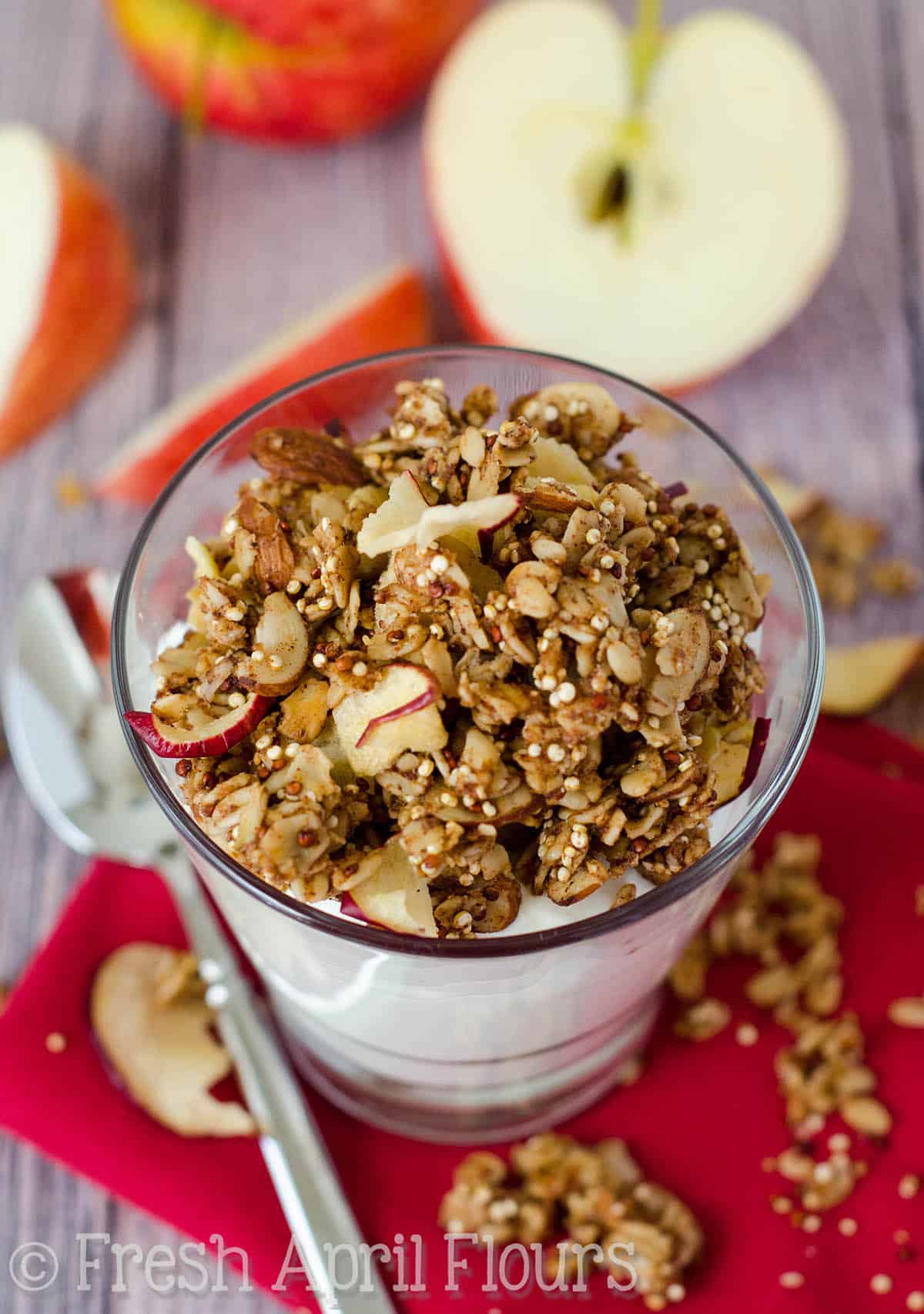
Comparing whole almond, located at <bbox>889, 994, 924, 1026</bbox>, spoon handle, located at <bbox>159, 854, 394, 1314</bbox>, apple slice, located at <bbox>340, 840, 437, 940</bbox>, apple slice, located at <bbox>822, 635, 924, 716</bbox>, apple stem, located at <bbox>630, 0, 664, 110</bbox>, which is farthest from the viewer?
apple stem, located at <bbox>630, 0, 664, 110</bbox>

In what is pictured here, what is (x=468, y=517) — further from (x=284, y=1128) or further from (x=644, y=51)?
(x=644, y=51)

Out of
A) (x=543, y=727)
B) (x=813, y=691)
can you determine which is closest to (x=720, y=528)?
(x=813, y=691)

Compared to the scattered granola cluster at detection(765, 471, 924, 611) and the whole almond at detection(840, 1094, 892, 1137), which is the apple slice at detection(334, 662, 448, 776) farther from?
the scattered granola cluster at detection(765, 471, 924, 611)

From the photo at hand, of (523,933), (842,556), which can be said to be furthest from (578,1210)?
(842,556)

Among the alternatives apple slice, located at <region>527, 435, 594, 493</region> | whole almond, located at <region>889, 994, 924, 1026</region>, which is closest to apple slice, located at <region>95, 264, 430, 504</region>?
apple slice, located at <region>527, 435, 594, 493</region>

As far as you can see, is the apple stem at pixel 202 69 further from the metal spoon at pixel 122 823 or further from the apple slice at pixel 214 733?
the apple slice at pixel 214 733
